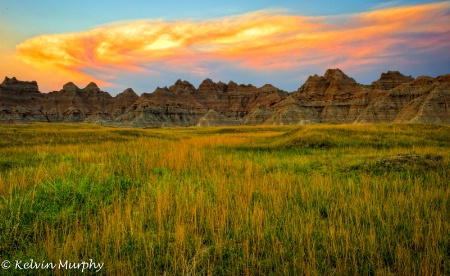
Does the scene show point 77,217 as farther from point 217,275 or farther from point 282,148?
point 282,148

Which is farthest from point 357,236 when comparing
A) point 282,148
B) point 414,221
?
point 282,148

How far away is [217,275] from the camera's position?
3248mm

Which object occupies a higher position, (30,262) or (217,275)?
(30,262)

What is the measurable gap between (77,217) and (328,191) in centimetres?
529

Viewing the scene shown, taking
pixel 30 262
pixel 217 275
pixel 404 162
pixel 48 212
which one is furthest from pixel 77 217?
pixel 404 162

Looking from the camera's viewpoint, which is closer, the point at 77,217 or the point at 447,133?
the point at 77,217

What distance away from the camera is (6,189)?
20.0ft

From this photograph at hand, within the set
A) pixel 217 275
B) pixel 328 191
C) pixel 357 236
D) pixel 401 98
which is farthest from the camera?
pixel 401 98

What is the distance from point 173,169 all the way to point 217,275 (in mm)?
6374

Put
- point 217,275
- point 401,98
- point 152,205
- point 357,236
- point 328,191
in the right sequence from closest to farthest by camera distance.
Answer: point 217,275
point 357,236
point 152,205
point 328,191
point 401,98

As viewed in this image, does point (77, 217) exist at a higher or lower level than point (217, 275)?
higher

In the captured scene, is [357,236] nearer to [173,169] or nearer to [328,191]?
[328,191]

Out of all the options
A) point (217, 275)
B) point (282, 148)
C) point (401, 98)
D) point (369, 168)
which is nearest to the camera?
point (217, 275)

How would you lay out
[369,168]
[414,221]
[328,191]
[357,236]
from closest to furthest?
[357,236] < [414,221] < [328,191] < [369,168]
